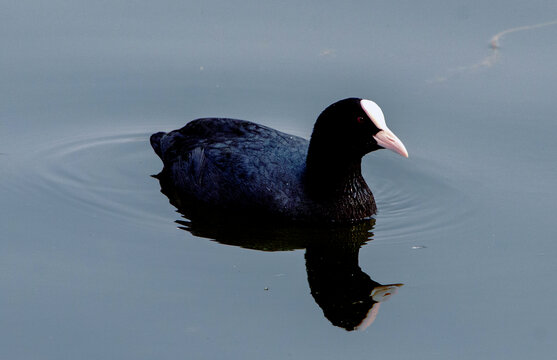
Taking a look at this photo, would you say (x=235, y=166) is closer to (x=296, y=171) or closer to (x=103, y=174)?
(x=296, y=171)

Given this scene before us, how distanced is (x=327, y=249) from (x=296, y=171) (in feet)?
2.70

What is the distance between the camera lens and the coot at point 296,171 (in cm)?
816

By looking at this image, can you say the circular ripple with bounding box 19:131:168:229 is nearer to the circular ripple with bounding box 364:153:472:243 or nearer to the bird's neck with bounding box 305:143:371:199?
the bird's neck with bounding box 305:143:371:199

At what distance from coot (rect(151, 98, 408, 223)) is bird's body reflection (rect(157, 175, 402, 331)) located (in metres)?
0.13

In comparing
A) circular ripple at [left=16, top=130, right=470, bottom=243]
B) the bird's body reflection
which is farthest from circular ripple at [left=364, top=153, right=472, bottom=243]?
the bird's body reflection

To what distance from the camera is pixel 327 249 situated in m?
7.89

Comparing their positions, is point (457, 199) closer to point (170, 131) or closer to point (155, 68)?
point (170, 131)

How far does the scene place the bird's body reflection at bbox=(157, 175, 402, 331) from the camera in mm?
6957

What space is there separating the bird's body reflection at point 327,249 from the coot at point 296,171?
0.13 metres

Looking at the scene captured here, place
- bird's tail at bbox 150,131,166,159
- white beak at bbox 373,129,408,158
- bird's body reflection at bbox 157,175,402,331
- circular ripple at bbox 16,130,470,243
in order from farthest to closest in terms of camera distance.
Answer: bird's tail at bbox 150,131,166,159 < circular ripple at bbox 16,130,470,243 < white beak at bbox 373,129,408,158 < bird's body reflection at bbox 157,175,402,331

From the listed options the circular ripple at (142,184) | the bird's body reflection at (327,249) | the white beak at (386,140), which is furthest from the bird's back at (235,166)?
the white beak at (386,140)

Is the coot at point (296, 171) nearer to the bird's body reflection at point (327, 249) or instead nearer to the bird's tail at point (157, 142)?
the bird's body reflection at point (327, 249)

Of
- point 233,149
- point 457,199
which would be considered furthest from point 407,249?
point 233,149

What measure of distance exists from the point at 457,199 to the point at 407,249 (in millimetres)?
1030
